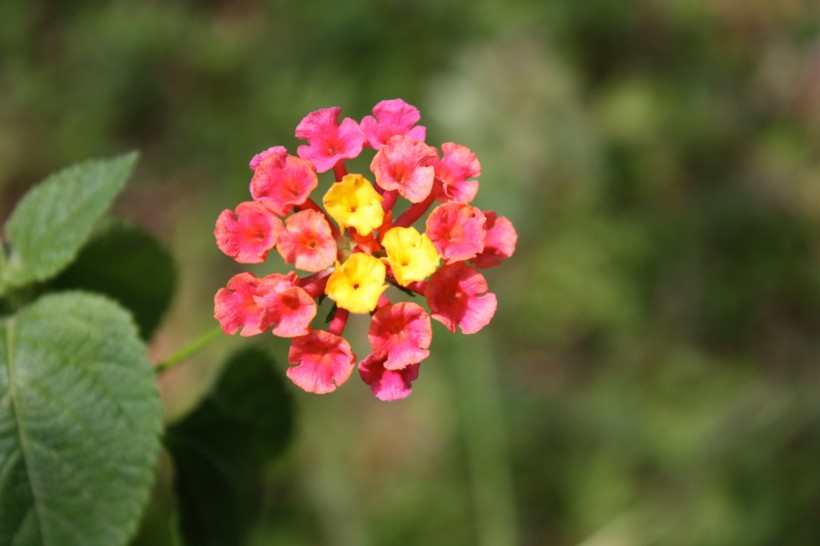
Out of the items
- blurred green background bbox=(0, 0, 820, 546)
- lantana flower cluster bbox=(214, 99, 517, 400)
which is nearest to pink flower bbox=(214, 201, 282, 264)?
lantana flower cluster bbox=(214, 99, 517, 400)

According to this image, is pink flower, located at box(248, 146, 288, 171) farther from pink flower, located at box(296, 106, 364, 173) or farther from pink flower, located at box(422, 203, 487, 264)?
pink flower, located at box(422, 203, 487, 264)

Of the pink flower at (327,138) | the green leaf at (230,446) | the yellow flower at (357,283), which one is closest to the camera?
the yellow flower at (357,283)

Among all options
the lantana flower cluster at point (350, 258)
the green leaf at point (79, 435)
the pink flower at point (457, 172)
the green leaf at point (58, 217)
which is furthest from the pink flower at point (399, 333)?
the green leaf at point (58, 217)

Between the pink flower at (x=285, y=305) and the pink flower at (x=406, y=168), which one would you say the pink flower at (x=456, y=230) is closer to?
the pink flower at (x=406, y=168)

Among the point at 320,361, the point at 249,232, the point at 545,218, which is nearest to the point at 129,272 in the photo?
the point at 249,232

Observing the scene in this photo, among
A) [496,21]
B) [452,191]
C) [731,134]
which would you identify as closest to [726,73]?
[731,134]

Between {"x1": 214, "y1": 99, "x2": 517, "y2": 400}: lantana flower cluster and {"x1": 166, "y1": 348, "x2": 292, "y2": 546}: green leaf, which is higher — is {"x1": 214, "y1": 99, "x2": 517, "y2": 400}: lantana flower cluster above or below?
above

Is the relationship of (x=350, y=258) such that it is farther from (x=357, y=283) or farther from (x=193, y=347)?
(x=193, y=347)
